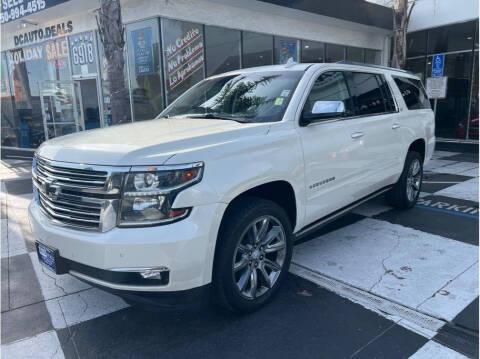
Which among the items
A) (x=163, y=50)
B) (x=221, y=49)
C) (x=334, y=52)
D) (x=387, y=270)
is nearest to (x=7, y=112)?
(x=163, y=50)

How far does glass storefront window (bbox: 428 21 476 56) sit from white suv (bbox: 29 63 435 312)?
34.2 ft

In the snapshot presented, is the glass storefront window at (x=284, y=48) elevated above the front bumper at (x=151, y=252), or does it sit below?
above

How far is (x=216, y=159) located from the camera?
104 inches

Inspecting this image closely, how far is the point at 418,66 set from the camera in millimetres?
13859

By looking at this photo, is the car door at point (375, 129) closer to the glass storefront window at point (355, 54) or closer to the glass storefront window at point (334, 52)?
the glass storefront window at point (334, 52)

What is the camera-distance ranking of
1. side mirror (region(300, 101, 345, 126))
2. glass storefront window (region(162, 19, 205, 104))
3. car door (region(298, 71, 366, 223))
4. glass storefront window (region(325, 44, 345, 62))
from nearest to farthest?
1. side mirror (region(300, 101, 345, 126))
2. car door (region(298, 71, 366, 223))
3. glass storefront window (region(162, 19, 205, 104))
4. glass storefront window (region(325, 44, 345, 62))

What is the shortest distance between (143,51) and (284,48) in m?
4.41

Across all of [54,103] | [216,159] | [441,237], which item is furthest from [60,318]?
[54,103]

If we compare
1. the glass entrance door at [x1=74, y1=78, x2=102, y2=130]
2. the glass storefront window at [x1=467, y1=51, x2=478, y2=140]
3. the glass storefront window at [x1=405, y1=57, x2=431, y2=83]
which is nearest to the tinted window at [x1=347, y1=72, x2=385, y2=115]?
the glass entrance door at [x1=74, y1=78, x2=102, y2=130]

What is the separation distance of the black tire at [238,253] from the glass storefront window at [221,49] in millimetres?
7798

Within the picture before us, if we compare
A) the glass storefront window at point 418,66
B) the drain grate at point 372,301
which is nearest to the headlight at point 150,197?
the drain grate at point 372,301

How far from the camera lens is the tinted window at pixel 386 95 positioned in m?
4.87

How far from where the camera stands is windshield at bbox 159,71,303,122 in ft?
11.4

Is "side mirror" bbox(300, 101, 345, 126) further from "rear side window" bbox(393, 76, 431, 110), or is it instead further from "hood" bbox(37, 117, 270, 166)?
"rear side window" bbox(393, 76, 431, 110)
